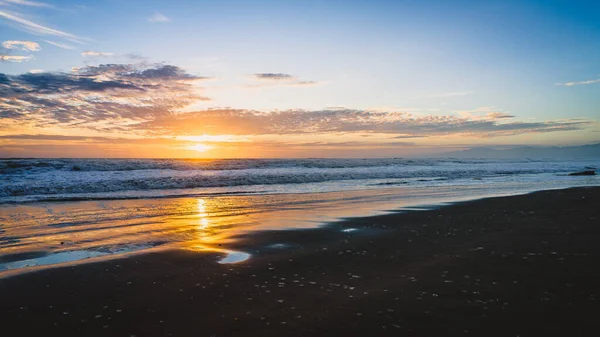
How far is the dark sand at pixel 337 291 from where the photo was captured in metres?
5.50

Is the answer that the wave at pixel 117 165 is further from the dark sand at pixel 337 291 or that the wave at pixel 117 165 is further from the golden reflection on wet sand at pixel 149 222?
the dark sand at pixel 337 291

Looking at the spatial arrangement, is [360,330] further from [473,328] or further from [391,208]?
[391,208]

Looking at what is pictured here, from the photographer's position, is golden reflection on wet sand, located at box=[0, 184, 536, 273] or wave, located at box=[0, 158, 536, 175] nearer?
golden reflection on wet sand, located at box=[0, 184, 536, 273]

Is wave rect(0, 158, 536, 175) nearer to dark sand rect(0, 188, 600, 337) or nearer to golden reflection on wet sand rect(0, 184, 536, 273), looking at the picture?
golden reflection on wet sand rect(0, 184, 536, 273)

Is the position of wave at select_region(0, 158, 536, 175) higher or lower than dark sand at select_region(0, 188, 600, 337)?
higher

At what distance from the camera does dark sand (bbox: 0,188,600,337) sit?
5500 mm

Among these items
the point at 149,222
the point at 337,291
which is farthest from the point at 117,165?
the point at 337,291

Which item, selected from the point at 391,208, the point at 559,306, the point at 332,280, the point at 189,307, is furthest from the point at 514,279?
the point at 391,208

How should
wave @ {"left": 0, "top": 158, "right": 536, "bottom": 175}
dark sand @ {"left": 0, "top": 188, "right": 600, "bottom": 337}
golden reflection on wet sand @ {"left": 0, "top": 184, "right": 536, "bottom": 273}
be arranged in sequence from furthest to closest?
wave @ {"left": 0, "top": 158, "right": 536, "bottom": 175} → golden reflection on wet sand @ {"left": 0, "top": 184, "right": 536, "bottom": 273} → dark sand @ {"left": 0, "top": 188, "right": 600, "bottom": 337}

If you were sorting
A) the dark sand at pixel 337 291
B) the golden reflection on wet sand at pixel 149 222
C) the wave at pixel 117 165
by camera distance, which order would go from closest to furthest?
the dark sand at pixel 337 291 → the golden reflection on wet sand at pixel 149 222 → the wave at pixel 117 165

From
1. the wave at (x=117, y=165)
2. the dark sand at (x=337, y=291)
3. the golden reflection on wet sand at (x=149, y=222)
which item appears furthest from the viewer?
Result: the wave at (x=117, y=165)

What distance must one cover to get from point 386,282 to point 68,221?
13.7 m

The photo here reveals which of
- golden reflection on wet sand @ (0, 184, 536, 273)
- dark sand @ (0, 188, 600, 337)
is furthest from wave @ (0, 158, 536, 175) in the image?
dark sand @ (0, 188, 600, 337)

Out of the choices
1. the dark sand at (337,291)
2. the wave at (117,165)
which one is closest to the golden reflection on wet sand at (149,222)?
the dark sand at (337,291)
